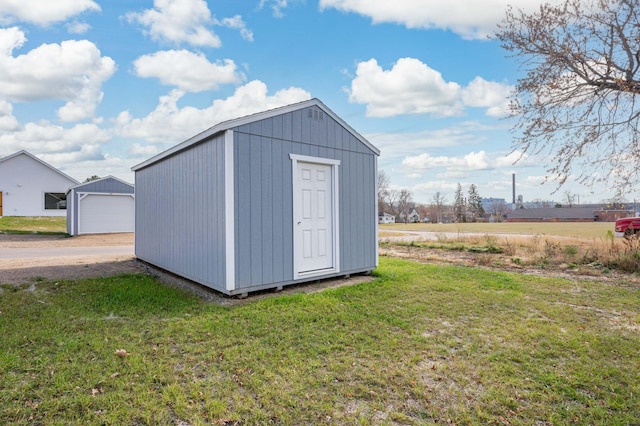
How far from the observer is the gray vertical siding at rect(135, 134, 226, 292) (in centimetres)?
528

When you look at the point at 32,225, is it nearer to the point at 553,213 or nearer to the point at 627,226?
the point at 627,226

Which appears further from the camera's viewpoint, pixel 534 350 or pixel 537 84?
pixel 537 84

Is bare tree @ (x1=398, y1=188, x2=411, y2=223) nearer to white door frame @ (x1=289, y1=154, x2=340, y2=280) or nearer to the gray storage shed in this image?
the gray storage shed

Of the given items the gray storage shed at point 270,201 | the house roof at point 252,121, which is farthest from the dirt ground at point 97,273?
the house roof at point 252,121

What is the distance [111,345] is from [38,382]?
29.3 inches

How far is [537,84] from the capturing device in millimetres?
5723

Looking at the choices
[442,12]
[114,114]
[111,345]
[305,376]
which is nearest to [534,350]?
[305,376]

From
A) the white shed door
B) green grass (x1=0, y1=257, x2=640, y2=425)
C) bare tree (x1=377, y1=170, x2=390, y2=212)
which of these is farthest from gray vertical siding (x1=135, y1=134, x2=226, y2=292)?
bare tree (x1=377, y1=170, x2=390, y2=212)

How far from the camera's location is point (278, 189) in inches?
221

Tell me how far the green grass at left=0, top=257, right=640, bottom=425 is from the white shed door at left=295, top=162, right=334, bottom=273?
105 centimetres

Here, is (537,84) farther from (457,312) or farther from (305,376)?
(305,376)

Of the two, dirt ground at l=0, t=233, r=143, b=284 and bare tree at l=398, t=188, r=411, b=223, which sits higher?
bare tree at l=398, t=188, r=411, b=223

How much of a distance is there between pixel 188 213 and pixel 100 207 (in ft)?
47.5

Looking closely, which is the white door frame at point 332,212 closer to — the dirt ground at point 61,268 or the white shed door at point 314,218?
the white shed door at point 314,218
